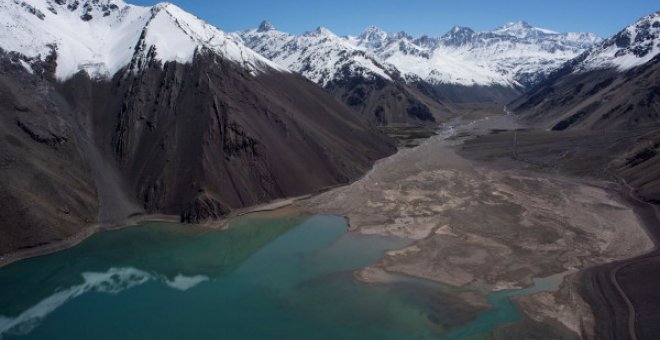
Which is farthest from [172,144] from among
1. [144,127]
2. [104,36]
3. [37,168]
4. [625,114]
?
[625,114]

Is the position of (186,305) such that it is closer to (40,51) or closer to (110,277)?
(110,277)

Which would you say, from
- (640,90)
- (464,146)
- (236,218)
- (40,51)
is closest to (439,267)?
(236,218)

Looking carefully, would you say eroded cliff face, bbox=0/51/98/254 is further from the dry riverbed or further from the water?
the dry riverbed

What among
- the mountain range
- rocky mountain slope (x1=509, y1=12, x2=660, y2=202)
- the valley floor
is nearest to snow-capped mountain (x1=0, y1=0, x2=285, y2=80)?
the mountain range

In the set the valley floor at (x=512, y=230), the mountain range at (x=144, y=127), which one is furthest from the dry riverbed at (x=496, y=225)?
the mountain range at (x=144, y=127)

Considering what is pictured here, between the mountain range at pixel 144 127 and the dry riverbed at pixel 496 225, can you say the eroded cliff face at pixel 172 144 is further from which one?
the dry riverbed at pixel 496 225

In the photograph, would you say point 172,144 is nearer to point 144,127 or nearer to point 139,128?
point 144,127
